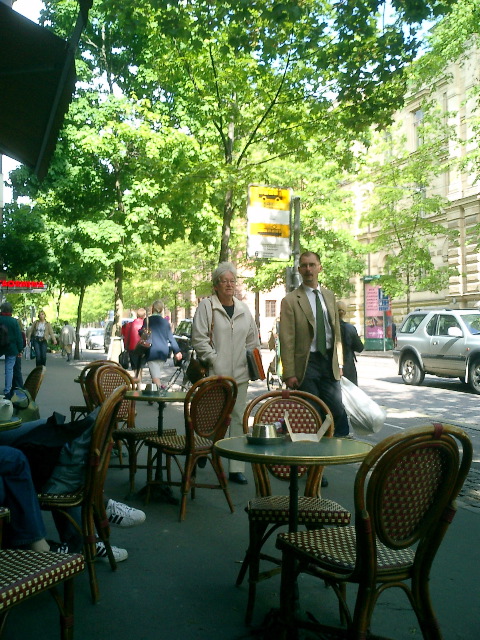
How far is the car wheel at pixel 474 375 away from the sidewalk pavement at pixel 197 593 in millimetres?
10945

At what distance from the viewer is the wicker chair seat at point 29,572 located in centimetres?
246

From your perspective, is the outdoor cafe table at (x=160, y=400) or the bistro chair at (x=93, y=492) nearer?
the bistro chair at (x=93, y=492)

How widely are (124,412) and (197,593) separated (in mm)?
3521

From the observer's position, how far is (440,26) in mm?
21297

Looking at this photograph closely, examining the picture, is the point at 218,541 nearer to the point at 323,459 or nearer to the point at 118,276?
the point at 323,459

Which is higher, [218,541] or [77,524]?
[77,524]

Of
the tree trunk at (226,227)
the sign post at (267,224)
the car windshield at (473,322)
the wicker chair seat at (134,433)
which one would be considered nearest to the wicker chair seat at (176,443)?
the wicker chair seat at (134,433)

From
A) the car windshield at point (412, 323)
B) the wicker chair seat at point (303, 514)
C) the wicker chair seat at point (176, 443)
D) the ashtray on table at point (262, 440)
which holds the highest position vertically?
the car windshield at point (412, 323)

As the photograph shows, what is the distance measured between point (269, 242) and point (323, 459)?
26.4ft

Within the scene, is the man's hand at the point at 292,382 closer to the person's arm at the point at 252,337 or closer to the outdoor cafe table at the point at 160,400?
the person's arm at the point at 252,337

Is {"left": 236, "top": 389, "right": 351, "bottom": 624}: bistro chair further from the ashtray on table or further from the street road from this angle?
the street road

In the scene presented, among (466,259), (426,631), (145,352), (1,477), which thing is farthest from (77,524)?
(466,259)

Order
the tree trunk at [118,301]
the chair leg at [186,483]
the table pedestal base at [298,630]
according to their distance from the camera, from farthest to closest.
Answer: the tree trunk at [118,301] < the chair leg at [186,483] < the table pedestal base at [298,630]

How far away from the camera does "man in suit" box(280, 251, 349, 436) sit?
6.18 metres
